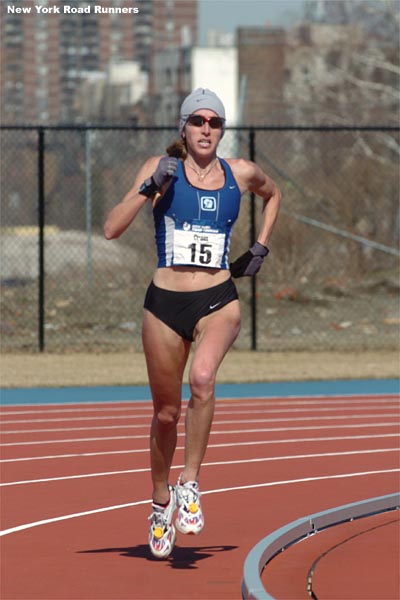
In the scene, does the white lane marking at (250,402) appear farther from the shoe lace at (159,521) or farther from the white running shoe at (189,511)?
the white running shoe at (189,511)

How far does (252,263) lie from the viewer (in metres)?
8.89

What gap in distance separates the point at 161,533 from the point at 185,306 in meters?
1.20

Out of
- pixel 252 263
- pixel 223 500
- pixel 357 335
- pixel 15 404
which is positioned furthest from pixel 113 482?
pixel 357 335

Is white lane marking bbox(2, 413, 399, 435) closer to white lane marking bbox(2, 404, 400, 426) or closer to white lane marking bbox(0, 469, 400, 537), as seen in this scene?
white lane marking bbox(2, 404, 400, 426)

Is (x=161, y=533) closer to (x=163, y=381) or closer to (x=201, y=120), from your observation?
(x=163, y=381)

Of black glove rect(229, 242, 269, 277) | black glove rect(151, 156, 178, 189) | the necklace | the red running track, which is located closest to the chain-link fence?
the red running track

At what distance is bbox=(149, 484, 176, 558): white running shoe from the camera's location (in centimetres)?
826

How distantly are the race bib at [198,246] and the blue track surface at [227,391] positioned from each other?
8212 millimetres

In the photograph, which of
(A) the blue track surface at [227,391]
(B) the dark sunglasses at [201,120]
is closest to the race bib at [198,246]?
(B) the dark sunglasses at [201,120]

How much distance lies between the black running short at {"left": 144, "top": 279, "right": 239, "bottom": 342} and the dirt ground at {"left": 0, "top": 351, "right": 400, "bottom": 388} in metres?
9.73

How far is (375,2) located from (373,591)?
34590 millimetres

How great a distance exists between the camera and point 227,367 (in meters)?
19.8

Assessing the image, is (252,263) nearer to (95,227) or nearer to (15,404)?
(15,404)

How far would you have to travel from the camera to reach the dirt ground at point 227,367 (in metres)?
18.6
